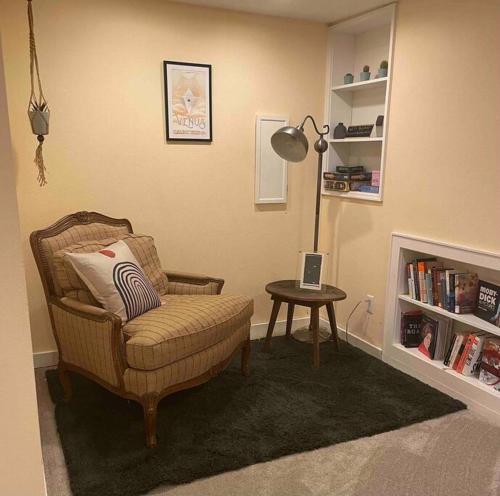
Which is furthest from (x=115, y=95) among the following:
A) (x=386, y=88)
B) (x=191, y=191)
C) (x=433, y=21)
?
(x=433, y=21)

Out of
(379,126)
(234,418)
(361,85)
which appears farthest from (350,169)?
(234,418)

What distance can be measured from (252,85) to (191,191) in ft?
2.74

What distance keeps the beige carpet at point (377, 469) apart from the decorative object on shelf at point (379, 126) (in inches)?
72.2

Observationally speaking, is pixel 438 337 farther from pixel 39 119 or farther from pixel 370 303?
pixel 39 119

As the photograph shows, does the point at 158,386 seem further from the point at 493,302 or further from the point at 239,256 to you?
the point at 493,302

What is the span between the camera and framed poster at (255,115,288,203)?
3277 millimetres

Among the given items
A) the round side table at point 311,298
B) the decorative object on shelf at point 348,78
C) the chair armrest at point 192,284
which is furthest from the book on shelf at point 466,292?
the decorative object on shelf at point 348,78

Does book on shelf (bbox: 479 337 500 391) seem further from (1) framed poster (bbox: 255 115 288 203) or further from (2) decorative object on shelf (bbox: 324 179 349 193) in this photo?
(1) framed poster (bbox: 255 115 288 203)

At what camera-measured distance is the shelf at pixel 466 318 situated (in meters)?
2.38

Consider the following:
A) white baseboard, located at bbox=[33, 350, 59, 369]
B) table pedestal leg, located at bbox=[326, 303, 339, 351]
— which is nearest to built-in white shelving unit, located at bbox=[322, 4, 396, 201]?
table pedestal leg, located at bbox=[326, 303, 339, 351]

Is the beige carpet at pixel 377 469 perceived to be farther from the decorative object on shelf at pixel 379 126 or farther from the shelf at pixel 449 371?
the decorative object on shelf at pixel 379 126

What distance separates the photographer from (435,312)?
2.82m

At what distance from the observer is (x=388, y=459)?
82.3 inches

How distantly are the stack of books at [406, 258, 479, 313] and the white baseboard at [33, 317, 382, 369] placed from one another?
0.53 meters
